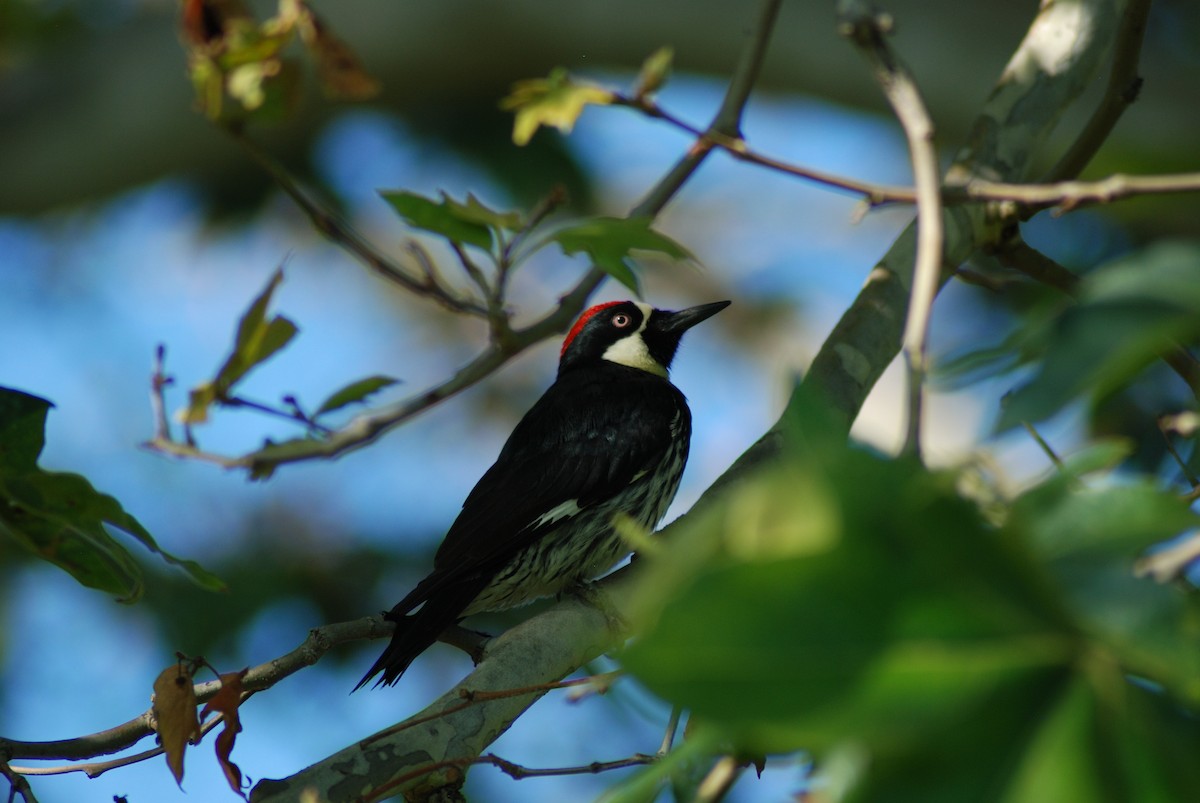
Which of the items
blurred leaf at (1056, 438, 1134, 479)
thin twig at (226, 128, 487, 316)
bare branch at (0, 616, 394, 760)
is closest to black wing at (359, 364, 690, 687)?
bare branch at (0, 616, 394, 760)

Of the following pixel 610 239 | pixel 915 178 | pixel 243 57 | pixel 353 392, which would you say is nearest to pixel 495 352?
pixel 353 392

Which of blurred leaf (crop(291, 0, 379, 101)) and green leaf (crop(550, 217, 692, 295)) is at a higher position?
blurred leaf (crop(291, 0, 379, 101))

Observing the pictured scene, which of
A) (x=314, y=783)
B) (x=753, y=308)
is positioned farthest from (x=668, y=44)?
(x=314, y=783)

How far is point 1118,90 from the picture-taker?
2758 mm

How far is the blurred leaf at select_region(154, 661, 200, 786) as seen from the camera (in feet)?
6.30

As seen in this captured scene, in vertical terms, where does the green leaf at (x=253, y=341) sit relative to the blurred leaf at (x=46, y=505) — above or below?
above

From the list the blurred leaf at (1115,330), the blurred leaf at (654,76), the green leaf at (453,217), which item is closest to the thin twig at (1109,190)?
the blurred leaf at (1115,330)

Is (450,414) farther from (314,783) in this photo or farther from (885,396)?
(314,783)

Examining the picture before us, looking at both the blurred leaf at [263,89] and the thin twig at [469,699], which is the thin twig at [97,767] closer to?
the thin twig at [469,699]

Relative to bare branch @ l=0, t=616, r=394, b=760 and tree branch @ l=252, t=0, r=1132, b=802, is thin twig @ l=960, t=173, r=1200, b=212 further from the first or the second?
bare branch @ l=0, t=616, r=394, b=760

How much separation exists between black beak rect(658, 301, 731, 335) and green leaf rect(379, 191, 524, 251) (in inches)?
87.6

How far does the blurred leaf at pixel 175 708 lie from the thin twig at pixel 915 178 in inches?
51.1

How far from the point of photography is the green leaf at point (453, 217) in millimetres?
2170

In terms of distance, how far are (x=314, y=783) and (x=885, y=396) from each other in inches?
300
